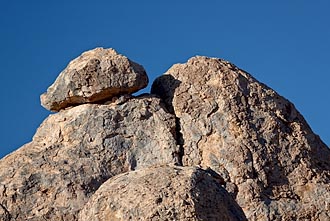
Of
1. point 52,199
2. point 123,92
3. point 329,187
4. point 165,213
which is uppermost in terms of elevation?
point 123,92

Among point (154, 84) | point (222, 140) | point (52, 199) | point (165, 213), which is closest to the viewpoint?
point (165, 213)

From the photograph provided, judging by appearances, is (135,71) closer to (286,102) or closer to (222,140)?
(222,140)

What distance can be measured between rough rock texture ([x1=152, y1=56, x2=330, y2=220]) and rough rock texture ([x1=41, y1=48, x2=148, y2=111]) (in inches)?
39.1

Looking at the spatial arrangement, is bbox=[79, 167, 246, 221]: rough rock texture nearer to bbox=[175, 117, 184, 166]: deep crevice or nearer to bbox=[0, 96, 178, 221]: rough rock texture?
bbox=[0, 96, 178, 221]: rough rock texture

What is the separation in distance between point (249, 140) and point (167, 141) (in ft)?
5.08

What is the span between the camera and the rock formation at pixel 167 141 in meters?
16.2

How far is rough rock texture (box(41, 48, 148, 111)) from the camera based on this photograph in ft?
57.3

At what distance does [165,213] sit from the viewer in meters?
10.1

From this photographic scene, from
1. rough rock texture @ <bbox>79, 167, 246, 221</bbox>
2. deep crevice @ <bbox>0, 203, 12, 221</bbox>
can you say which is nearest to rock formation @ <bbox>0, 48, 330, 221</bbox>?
deep crevice @ <bbox>0, 203, 12, 221</bbox>

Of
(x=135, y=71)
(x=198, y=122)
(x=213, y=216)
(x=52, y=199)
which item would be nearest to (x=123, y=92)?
(x=135, y=71)

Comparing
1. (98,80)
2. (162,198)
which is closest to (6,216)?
(98,80)

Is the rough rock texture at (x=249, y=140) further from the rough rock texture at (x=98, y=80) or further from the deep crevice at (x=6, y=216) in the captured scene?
the deep crevice at (x=6, y=216)

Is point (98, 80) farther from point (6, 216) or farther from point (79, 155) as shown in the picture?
point (6, 216)

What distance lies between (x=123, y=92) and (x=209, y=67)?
1.87 m
